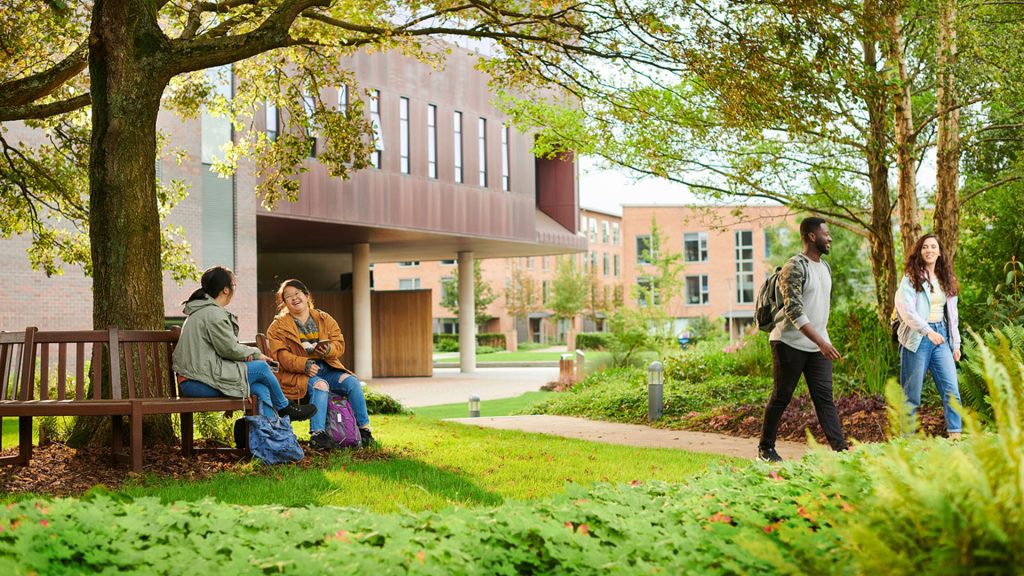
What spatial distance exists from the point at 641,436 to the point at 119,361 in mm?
6020

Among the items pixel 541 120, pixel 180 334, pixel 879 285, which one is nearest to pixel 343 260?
pixel 541 120

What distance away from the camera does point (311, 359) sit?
8797 mm

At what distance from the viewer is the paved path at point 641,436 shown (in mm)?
9719

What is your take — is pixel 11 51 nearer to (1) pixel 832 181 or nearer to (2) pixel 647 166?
(2) pixel 647 166

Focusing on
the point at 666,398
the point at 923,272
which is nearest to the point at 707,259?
the point at 666,398

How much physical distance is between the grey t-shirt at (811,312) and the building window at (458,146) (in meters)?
25.1

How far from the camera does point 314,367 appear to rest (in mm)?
8680

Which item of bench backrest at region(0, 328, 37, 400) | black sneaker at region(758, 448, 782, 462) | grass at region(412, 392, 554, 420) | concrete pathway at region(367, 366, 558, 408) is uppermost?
bench backrest at region(0, 328, 37, 400)

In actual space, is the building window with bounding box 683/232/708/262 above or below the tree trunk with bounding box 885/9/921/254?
above

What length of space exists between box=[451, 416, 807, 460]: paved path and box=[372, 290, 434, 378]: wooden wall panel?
845 inches

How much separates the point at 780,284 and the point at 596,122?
250 inches

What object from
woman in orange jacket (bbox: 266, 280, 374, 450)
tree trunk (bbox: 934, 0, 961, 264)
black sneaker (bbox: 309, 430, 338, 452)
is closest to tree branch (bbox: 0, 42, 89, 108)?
woman in orange jacket (bbox: 266, 280, 374, 450)

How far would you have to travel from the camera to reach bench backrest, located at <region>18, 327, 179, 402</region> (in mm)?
7270

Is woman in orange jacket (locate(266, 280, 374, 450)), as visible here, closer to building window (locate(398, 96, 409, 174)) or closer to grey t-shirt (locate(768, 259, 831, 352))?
grey t-shirt (locate(768, 259, 831, 352))
